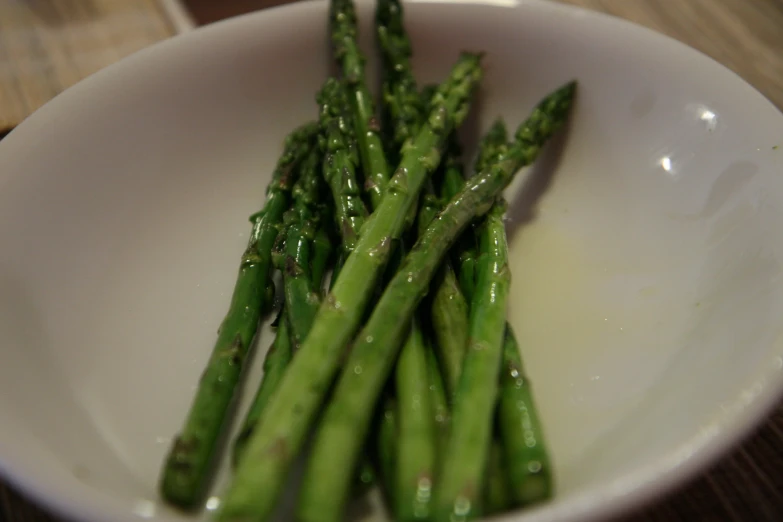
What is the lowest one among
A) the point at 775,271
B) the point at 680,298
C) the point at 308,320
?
the point at 680,298

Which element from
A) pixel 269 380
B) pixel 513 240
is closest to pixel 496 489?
pixel 269 380

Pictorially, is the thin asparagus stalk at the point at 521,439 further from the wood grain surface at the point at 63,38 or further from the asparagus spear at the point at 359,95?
the wood grain surface at the point at 63,38

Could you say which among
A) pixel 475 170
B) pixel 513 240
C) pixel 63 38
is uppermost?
pixel 63 38

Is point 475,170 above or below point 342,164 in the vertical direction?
below

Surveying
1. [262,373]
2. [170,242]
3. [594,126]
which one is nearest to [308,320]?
[262,373]

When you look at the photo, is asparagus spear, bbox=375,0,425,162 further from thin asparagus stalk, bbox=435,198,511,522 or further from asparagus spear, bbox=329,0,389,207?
thin asparagus stalk, bbox=435,198,511,522

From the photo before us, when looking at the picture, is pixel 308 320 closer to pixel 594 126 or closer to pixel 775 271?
pixel 775 271

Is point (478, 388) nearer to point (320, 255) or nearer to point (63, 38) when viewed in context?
point (320, 255)
